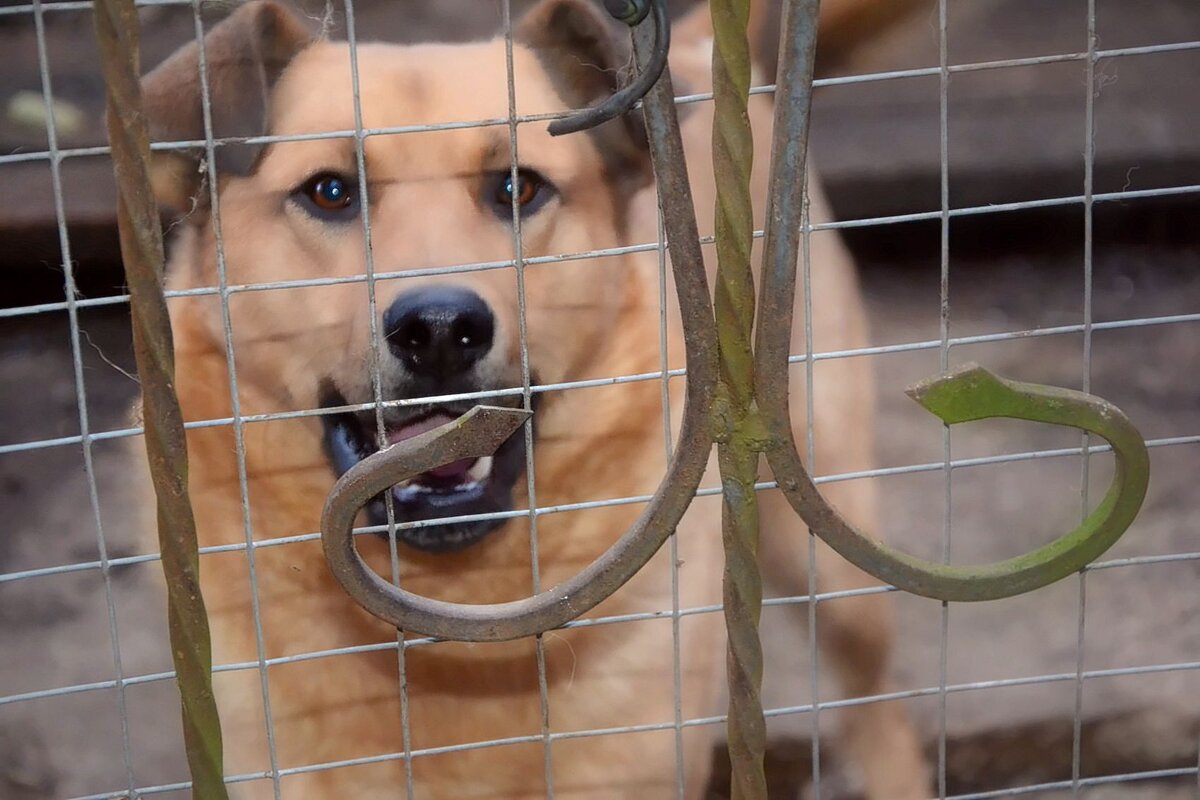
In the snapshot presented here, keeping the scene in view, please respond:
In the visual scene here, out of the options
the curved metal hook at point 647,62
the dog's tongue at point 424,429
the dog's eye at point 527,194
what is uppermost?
the curved metal hook at point 647,62

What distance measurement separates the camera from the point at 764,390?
580mm

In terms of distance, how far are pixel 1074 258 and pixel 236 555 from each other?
Result: 2.24 ft

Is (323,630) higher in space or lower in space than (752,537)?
lower

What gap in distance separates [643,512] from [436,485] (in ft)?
1.03

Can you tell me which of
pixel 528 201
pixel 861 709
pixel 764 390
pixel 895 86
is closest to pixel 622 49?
pixel 528 201

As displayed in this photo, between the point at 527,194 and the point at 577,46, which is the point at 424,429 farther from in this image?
the point at 577,46

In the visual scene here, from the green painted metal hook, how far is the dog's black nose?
280 mm

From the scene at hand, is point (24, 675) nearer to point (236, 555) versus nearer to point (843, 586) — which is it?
point (236, 555)

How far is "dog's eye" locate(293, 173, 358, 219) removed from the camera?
0.82 meters

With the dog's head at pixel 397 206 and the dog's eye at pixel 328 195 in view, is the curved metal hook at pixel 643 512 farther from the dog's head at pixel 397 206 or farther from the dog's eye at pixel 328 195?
the dog's eye at pixel 328 195

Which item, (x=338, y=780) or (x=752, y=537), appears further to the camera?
(x=338, y=780)

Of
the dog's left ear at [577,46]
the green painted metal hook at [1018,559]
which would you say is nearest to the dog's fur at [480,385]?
the dog's left ear at [577,46]

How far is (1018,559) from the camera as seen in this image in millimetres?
631

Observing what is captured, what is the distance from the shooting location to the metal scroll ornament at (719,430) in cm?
54
